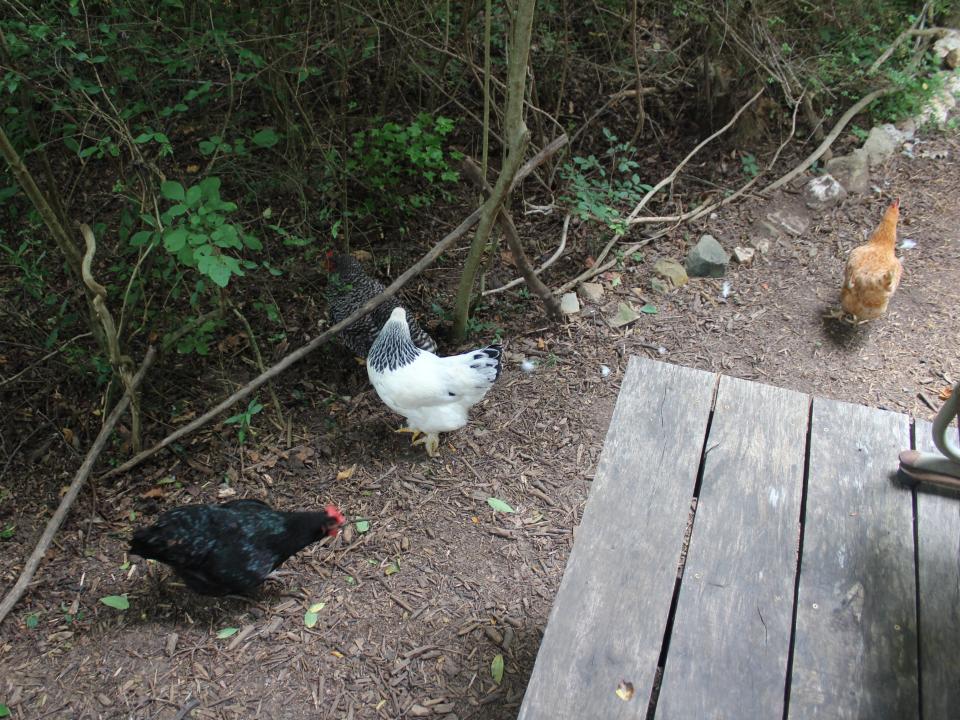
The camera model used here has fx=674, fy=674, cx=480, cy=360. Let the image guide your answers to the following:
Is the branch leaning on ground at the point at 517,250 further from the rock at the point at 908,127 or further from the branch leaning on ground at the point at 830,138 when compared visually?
the rock at the point at 908,127

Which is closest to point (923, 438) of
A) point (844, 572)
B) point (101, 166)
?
point (844, 572)

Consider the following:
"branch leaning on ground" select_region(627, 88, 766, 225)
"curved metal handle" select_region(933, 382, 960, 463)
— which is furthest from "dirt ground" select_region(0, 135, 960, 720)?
"curved metal handle" select_region(933, 382, 960, 463)

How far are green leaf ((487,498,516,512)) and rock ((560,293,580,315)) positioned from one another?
4.74 feet

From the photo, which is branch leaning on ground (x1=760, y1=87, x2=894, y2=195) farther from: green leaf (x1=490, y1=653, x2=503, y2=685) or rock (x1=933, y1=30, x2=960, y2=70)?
green leaf (x1=490, y1=653, x2=503, y2=685)

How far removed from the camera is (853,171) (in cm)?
501

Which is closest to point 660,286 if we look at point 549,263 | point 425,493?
point 549,263

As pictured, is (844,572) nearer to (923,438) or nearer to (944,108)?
(923,438)

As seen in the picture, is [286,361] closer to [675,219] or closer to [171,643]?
[171,643]

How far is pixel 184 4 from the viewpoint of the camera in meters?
3.98

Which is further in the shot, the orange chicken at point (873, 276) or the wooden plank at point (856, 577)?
the orange chicken at point (873, 276)

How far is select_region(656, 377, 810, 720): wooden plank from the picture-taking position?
1474 mm

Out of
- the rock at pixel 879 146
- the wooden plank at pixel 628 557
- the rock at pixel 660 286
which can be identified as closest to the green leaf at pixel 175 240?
the wooden plank at pixel 628 557

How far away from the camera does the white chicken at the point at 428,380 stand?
3434 millimetres

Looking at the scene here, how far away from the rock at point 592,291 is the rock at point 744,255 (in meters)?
1.01
